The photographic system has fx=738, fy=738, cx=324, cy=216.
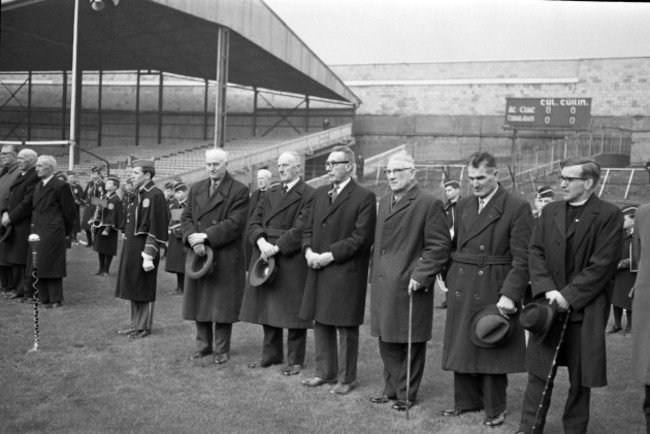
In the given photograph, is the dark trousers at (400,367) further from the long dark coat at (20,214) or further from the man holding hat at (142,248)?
the long dark coat at (20,214)

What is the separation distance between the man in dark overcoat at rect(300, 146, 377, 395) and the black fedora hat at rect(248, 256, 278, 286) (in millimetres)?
462

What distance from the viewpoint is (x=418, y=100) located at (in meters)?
40.8

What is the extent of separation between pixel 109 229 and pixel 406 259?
29.2 feet

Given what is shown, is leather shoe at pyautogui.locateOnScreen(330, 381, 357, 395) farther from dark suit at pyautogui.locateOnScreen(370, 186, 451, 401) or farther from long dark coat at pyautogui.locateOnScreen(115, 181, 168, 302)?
long dark coat at pyautogui.locateOnScreen(115, 181, 168, 302)

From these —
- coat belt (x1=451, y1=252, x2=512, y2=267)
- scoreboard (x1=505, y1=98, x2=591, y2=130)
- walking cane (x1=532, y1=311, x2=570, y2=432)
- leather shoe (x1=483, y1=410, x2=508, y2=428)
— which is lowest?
leather shoe (x1=483, y1=410, x2=508, y2=428)

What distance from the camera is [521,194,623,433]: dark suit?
507 centimetres

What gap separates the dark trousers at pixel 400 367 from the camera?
6.12 m

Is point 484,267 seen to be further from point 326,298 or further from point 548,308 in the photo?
point 326,298

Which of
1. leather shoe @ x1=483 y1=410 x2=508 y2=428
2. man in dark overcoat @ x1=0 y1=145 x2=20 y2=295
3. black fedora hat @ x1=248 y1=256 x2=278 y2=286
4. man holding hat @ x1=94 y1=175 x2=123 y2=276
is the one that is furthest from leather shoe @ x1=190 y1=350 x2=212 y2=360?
man holding hat @ x1=94 y1=175 x2=123 y2=276

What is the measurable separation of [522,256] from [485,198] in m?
0.57

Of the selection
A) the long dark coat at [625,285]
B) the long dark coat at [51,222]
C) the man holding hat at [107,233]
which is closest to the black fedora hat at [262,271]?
the long dark coat at [51,222]

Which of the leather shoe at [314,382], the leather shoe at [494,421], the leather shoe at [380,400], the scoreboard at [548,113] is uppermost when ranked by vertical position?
the scoreboard at [548,113]

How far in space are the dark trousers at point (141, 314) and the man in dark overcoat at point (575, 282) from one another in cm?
488

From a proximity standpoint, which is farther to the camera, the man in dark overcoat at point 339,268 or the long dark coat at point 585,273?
the man in dark overcoat at point 339,268
